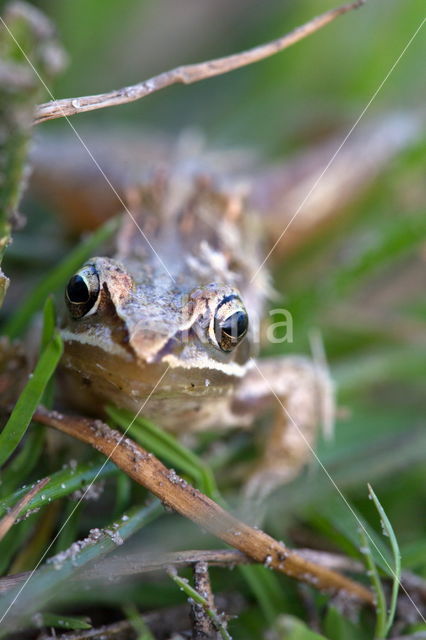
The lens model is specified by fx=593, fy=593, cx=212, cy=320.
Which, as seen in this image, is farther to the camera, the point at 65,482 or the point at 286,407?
the point at 286,407

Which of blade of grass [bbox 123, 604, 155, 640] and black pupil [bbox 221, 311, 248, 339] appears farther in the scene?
black pupil [bbox 221, 311, 248, 339]

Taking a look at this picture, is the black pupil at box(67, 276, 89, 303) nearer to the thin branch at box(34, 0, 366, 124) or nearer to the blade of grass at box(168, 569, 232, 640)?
the thin branch at box(34, 0, 366, 124)

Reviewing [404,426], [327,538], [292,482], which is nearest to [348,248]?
[404,426]

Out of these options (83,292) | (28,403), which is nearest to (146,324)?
(83,292)

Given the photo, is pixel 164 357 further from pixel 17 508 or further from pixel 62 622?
pixel 62 622

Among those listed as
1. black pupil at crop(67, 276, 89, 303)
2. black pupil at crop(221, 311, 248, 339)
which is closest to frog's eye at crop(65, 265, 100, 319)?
black pupil at crop(67, 276, 89, 303)

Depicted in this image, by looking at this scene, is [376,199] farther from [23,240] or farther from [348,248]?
[23,240]

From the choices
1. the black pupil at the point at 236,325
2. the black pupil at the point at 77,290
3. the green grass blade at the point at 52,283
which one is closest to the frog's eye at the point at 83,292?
the black pupil at the point at 77,290
